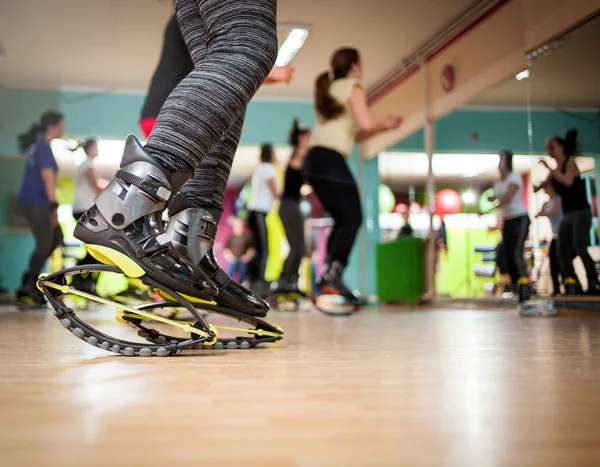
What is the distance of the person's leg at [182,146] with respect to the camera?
47.2 inches

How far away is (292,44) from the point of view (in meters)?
7.33


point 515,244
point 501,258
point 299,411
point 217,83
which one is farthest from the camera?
point 501,258

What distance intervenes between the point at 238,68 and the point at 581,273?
10.1 feet

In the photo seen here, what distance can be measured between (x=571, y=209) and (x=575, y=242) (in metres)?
0.18

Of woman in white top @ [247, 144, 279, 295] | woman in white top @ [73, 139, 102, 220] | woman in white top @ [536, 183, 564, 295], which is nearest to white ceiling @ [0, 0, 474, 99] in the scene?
woman in white top @ [247, 144, 279, 295]

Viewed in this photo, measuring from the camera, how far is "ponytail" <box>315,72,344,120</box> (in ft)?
13.4

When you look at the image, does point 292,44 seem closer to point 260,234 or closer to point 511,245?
point 260,234

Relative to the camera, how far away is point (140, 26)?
277 inches

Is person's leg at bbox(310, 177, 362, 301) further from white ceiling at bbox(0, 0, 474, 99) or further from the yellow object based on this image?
white ceiling at bbox(0, 0, 474, 99)

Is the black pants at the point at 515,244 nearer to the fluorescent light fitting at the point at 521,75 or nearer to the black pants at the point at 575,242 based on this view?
the black pants at the point at 575,242

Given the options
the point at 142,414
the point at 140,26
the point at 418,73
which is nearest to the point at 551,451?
the point at 142,414

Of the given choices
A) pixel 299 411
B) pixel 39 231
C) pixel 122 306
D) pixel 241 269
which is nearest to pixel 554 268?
pixel 122 306

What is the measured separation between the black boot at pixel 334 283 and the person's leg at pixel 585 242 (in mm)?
1244

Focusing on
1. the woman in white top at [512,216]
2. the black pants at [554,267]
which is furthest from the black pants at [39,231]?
the black pants at [554,267]
